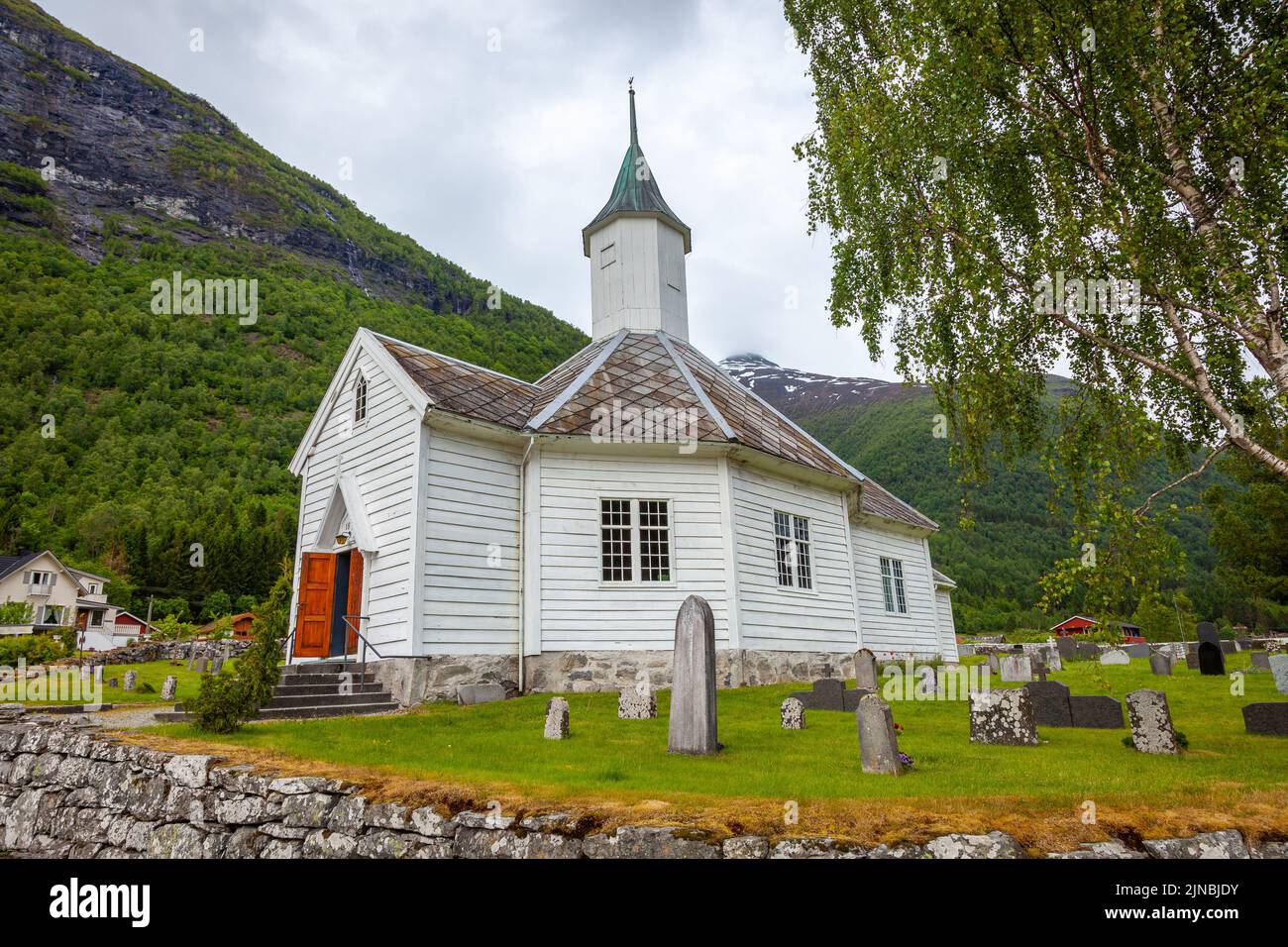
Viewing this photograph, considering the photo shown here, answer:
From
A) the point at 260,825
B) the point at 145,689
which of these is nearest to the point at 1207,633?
the point at 260,825

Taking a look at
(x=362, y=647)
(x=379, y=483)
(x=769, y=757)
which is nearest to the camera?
(x=769, y=757)

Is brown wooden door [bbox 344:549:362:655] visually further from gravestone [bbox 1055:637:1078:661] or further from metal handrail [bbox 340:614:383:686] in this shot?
gravestone [bbox 1055:637:1078:661]

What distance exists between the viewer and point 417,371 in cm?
1484

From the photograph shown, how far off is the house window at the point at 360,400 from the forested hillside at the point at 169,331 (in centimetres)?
3606

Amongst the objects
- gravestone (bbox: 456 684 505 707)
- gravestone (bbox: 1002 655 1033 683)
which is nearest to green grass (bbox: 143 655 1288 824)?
gravestone (bbox: 456 684 505 707)

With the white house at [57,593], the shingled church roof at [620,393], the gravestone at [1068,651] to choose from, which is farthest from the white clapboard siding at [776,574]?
the white house at [57,593]

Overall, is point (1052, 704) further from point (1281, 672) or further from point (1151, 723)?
point (1281, 672)

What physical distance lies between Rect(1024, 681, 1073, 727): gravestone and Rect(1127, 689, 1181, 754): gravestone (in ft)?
7.17

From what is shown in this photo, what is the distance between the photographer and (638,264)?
2150 cm

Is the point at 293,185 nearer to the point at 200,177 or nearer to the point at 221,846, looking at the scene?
the point at 200,177

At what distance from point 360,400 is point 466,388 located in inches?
101

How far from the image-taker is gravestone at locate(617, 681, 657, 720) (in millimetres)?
10820

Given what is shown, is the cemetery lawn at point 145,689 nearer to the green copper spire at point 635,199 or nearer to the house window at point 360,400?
the house window at point 360,400

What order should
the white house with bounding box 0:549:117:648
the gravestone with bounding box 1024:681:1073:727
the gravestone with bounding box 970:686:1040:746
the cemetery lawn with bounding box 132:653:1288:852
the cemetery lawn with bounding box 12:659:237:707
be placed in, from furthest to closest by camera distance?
the white house with bounding box 0:549:117:648 < the cemetery lawn with bounding box 12:659:237:707 < the gravestone with bounding box 1024:681:1073:727 < the gravestone with bounding box 970:686:1040:746 < the cemetery lawn with bounding box 132:653:1288:852
